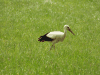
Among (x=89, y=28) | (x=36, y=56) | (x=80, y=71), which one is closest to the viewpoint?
(x=80, y=71)

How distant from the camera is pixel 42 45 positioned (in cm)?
831

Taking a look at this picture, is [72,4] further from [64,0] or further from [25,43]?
[25,43]

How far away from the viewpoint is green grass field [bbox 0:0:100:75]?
626 centimetres

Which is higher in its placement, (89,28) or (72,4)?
(72,4)

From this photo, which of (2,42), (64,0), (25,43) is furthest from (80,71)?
(64,0)

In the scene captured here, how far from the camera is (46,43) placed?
28.5 ft

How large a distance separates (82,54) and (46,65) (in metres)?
2.26

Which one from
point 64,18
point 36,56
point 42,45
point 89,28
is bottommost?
point 36,56

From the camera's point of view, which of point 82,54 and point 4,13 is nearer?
point 82,54

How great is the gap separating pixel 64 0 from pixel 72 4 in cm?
168

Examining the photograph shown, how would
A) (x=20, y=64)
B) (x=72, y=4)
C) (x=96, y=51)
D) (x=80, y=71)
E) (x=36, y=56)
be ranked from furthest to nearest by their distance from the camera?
(x=72, y=4)
(x=96, y=51)
(x=36, y=56)
(x=20, y=64)
(x=80, y=71)

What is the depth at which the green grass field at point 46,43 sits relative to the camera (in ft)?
20.5

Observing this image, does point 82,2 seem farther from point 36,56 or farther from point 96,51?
point 36,56

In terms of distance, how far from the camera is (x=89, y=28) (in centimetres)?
1159
